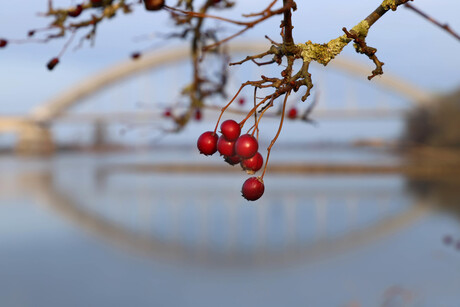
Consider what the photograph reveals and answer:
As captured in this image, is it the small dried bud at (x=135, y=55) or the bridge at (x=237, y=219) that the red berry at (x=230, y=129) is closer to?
the small dried bud at (x=135, y=55)

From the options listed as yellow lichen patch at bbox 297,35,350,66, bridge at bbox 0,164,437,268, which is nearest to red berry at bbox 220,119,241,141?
yellow lichen patch at bbox 297,35,350,66

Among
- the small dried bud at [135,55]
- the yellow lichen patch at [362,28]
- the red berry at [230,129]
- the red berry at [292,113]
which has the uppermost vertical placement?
the small dried bud at [135,55]

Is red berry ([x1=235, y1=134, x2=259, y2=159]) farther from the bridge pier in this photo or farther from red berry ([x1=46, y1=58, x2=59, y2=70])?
the bridge pier

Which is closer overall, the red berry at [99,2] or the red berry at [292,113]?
the red berry at [99,2]

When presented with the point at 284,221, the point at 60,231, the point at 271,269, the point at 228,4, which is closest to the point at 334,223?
the point at 284,221

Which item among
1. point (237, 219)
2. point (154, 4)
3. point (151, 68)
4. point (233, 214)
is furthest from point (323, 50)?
point (151, 68)

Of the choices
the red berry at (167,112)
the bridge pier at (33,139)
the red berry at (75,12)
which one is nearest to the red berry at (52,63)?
the red berry at (75,12)
